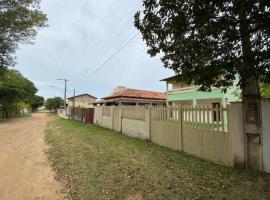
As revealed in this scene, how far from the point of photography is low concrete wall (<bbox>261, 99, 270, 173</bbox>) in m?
5.59

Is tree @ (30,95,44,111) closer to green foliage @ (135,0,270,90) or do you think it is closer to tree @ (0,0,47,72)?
tree @ (0,0,47,72)

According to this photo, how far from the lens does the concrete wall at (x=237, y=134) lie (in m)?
6.04

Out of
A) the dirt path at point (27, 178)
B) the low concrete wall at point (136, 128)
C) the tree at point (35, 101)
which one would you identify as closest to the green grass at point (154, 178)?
the dirt path at point (27, 178)

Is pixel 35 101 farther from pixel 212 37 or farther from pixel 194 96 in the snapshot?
pixel 212 37

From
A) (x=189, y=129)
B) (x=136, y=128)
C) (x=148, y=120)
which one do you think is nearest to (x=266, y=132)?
(x=189, y=129)

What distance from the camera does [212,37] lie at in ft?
13.8

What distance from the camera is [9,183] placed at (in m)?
5.65

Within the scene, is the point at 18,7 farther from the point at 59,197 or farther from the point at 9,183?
the point at 59,197

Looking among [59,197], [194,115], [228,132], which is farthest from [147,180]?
[194,115]

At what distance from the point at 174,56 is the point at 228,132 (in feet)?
9.40

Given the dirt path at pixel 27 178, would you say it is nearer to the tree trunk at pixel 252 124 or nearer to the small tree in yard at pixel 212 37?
the small tree in yard at pixel 212 37

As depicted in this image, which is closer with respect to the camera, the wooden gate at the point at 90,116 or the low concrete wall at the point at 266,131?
the low concrete wall at the point at 266,131

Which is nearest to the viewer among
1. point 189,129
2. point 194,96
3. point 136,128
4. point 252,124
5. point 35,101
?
point 252,124

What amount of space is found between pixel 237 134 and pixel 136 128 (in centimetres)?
742
